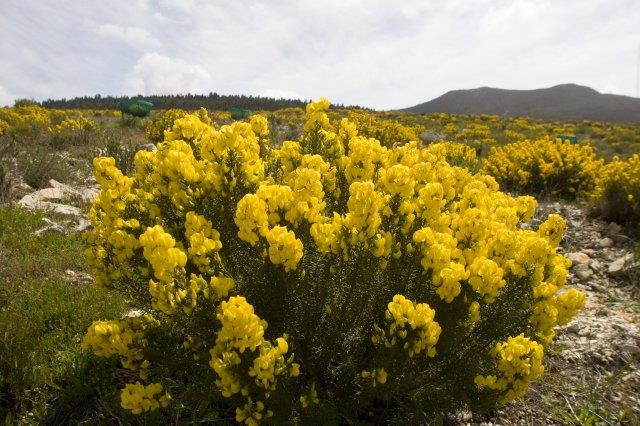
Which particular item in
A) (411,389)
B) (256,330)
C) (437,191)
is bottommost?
(411,389)

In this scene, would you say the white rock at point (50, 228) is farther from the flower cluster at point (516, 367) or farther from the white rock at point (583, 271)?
the white rock at point (583, 271)

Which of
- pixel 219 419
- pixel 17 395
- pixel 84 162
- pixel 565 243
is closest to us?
pixel 219 419

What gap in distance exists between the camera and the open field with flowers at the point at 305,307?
2.08 m

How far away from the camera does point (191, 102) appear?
155 feet

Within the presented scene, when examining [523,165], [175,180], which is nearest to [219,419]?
[175,180]

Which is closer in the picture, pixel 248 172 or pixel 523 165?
pixel 248 172

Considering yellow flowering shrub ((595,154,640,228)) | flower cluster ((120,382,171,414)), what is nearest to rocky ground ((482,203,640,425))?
yellow flowering shrub ((595,154,640,228))

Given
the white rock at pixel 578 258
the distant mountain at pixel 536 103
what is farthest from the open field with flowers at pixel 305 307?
the distant mountain at pixel 536 103

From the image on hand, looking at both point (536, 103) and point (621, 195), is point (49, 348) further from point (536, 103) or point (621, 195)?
point (536, 103)

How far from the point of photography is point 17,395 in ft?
9.22

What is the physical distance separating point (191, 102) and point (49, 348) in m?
47.5

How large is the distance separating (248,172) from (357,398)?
4.60 ft

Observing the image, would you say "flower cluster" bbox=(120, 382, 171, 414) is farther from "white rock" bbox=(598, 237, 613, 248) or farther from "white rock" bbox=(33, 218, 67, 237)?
"white rock" bbox=(598, 237, 613, 248)

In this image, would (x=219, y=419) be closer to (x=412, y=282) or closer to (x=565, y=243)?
(x=412, y=282)
